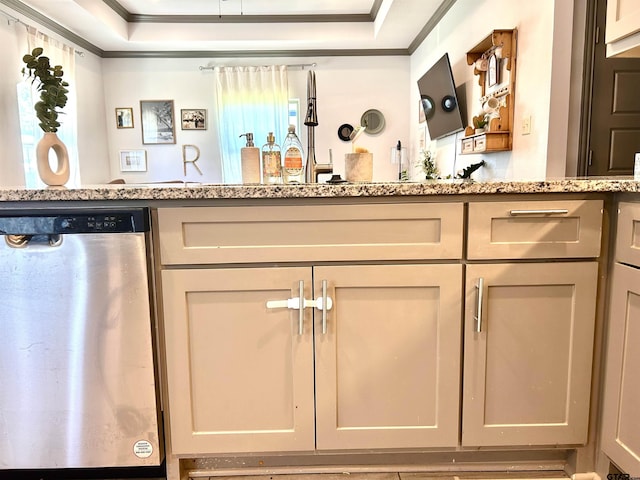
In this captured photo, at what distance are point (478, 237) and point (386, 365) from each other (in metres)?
0.47

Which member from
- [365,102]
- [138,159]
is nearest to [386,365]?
[365,102]

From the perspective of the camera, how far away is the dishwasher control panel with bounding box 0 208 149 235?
1.13m

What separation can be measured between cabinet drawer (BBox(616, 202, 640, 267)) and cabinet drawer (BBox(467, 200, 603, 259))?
0.16 ft

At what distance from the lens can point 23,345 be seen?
1197 millimetres

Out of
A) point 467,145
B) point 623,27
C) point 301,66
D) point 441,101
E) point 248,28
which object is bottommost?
point 467,145

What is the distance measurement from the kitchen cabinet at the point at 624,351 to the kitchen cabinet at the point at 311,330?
1.46ft

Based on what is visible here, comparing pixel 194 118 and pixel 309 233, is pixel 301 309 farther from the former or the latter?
pixel 194 118

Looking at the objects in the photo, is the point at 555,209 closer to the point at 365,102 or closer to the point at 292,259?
the point at 292,259

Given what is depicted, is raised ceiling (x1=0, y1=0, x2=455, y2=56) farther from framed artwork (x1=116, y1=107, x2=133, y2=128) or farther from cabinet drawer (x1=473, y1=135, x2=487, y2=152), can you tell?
cabinet drawer (x1=473, y1=135, x2=487, y2=152)

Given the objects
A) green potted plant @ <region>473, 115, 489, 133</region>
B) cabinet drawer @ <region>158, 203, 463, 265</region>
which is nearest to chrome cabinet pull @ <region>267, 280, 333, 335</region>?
cabinet drawer @ <region>158, 203, 463, 265</region>

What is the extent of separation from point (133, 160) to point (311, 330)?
4528 mm

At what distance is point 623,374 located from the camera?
1180 mm

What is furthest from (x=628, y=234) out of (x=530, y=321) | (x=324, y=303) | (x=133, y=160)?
(x=133, y=160)

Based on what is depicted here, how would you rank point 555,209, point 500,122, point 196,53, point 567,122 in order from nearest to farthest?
point 555,209 < point 567,122 < point 500,122 < point 196,53
